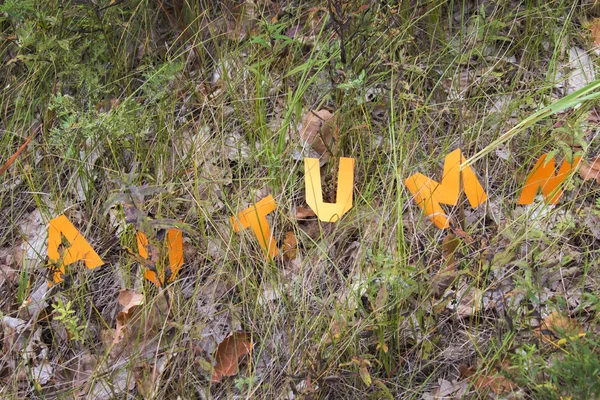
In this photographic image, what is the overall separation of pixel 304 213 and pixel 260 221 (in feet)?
0.72

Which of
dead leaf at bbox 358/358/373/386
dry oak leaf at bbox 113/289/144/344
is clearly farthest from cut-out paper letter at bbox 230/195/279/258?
dead leaf at bbox 358/358/373/386

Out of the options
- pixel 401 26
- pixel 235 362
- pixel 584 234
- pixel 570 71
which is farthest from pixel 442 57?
pixel 235 362

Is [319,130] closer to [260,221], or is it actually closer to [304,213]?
[304,213]

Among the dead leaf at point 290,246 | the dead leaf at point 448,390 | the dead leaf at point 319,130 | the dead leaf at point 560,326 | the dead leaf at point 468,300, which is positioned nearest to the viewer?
the dead leaf at point 560,326

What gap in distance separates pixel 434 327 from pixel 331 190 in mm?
647

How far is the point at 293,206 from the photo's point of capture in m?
2.47

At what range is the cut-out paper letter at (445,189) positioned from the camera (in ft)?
7.48

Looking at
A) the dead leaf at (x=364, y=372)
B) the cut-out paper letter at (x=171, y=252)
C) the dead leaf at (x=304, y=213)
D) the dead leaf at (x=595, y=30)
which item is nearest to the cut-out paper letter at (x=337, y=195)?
the dead leaf at (x=304, y=213)

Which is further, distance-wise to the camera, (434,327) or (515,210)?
(515,210)

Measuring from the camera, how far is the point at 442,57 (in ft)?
9.11

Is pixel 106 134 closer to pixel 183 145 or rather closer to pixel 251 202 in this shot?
pixel 183 145

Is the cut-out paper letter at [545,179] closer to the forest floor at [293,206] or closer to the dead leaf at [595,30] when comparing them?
the forest floor at [293,206]

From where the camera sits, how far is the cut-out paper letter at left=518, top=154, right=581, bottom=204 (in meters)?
2.27

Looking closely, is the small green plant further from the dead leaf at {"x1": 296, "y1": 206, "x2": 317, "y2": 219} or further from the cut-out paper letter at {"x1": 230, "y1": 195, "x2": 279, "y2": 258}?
the dead leaf at {"x1": 296, "y1": 206, "x2": 317, "y2": 219}
